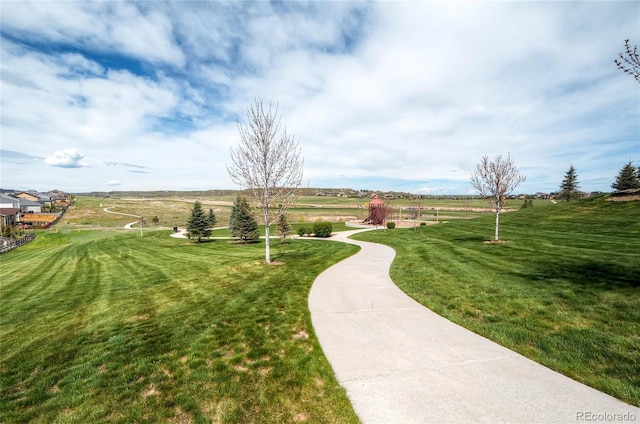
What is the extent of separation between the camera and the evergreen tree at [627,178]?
4662 centimetres

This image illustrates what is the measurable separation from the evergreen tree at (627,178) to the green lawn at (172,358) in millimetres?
63078

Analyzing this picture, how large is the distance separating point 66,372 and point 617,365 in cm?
900

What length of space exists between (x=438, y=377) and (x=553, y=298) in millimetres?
5039

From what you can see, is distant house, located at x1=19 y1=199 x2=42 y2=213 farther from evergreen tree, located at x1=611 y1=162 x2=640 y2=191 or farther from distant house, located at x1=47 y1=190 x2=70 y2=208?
evergreen tree, located at x1=611 y1=162 x2=640 y2=191

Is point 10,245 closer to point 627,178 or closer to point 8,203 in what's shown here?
point 8,203

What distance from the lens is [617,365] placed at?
14.2ft

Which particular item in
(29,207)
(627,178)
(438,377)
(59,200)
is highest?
(627,178)

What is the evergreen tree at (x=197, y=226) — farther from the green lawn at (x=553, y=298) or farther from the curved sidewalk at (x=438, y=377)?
the curved sidewalk at (x=438, y=377)

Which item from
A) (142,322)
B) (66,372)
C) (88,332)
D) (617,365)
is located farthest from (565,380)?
(88,332)

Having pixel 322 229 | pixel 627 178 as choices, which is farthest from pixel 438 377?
pixel 627 178

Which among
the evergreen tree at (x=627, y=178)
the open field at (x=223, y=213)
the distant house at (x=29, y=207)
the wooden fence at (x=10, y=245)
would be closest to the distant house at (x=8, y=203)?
the distant house at (x=29, y=207)

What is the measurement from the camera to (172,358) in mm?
5164

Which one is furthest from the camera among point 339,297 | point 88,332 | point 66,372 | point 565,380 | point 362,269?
point 362,269

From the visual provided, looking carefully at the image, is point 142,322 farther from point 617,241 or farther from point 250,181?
point 617,241
